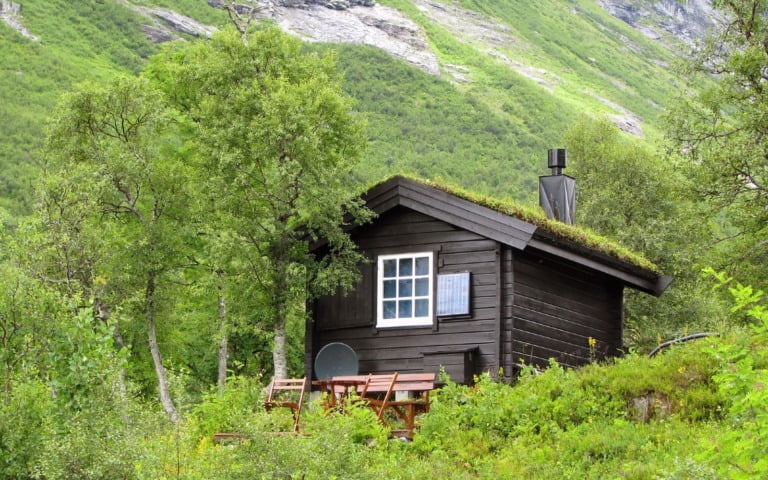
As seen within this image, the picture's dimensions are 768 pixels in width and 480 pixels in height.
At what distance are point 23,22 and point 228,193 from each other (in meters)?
110

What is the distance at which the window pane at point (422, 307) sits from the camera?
21906 millimetres

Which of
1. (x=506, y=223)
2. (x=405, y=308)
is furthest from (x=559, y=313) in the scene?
(x=405, y=308)

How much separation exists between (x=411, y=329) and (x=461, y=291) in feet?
4.33

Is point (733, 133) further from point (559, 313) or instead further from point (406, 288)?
point (406, 288)

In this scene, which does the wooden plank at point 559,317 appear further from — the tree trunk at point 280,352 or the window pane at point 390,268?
the tree trunk at point 280,352

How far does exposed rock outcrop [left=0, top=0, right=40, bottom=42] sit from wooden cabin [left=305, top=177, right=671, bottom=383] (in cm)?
10627

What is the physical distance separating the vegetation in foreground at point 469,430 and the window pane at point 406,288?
280cm

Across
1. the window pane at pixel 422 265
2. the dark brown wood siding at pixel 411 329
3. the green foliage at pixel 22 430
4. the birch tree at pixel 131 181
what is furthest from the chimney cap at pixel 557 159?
the green foliage at pixel 22 430

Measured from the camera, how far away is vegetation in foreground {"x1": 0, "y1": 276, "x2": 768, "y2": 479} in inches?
488

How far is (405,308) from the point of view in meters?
22.2

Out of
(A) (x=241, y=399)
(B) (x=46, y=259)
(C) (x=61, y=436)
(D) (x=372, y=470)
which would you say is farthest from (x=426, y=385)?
(B) (x=46, y=259)

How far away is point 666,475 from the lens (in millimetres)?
12414

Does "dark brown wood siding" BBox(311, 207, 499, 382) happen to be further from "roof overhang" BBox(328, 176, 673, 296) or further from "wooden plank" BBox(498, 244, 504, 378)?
"roof overhang" BBox(328, 176, 673, 296)

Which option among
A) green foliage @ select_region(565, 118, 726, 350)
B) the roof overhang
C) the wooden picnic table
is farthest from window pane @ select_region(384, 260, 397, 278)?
green foliage @ select_region(565, 118, 726, 350)
